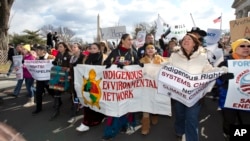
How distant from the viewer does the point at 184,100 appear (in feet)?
16.4

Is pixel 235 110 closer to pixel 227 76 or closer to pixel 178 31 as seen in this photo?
pixel 227 76

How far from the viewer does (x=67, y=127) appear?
22.2 ft

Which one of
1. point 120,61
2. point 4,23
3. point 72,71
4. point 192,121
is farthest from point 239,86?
point 4,23

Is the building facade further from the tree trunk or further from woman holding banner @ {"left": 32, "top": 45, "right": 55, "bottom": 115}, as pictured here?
woman holding banner @ {"left": 32, "top": 45, "right": 55, "bottom": 115}

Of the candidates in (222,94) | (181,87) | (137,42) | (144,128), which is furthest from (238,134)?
(137,42)

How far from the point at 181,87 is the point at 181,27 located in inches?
274

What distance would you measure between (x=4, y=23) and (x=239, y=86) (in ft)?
80.1

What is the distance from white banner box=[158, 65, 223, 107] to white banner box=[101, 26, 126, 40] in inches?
275

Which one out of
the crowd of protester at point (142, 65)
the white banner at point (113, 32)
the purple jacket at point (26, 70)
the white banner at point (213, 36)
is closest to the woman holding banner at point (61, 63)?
the crowd of protester at point (142, 65)

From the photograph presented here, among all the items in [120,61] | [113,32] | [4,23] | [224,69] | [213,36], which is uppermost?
[4,23]

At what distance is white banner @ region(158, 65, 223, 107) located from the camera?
4887 millimetres

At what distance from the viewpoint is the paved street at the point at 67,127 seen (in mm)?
6059

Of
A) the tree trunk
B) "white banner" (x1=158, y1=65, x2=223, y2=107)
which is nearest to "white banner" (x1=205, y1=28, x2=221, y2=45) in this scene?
"white banner" (x1=158, y1=65, x2=223, y2=107)

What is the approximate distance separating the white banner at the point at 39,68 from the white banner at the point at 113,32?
4.22 m
